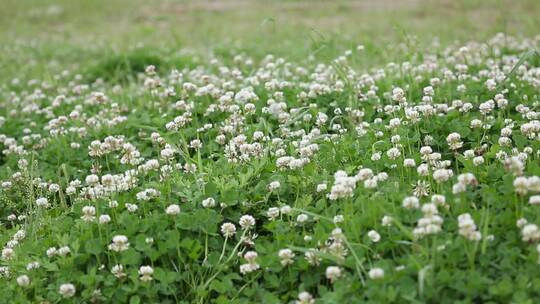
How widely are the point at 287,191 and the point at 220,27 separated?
7.26 metres

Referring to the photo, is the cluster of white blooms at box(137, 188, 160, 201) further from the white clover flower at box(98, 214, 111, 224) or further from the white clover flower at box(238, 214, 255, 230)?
the white clover flower at box(238, 214, 255, 230)

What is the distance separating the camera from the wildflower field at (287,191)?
2984 mm

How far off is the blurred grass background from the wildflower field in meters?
1.90

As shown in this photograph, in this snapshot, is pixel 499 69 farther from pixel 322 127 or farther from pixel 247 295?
pixel 247 295

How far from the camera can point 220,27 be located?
10.6 metres

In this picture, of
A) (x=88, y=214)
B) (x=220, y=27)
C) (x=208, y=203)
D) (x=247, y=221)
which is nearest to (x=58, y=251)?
(x=88, y=214)

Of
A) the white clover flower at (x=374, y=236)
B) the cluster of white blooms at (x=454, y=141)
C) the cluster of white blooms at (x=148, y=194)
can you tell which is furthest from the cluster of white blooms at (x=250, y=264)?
the cluster of white blooms at (x=454, y=141)

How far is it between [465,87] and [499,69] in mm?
756

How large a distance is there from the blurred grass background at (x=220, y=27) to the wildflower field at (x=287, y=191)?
1.90 m

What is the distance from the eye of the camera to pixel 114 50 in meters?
8.94

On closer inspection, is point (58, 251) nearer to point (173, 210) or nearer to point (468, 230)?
point (173, 210)

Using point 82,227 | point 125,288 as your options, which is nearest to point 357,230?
point 125,288

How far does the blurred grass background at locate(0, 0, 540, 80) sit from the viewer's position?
27.1 ft

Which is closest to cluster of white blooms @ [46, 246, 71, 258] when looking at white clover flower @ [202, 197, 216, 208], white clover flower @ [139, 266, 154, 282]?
white clover flower @ [139, 266, 154, 282]
